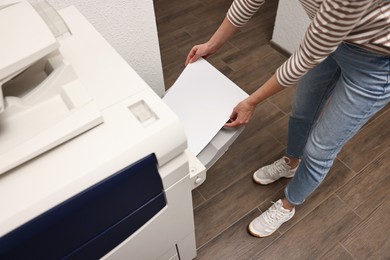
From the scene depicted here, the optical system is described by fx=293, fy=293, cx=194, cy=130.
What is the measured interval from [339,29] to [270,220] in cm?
81

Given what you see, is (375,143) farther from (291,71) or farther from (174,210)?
(174,210)

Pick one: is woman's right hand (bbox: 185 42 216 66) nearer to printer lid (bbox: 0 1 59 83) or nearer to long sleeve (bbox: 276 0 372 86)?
long sleeve (bbox: 276 0 372 86)

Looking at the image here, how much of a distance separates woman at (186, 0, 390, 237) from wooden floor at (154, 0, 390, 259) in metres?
0.09

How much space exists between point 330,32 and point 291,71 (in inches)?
5.7

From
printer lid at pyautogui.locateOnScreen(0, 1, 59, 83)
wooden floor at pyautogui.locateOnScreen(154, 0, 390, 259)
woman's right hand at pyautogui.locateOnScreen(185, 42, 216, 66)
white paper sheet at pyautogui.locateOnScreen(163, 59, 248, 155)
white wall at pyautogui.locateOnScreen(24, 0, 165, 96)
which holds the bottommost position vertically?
wooden floor at pyautogui.locateOnScreen(154, 0, 390, 259)

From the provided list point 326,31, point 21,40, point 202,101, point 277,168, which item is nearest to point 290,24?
point 277,168

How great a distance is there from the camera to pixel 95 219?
545 mm

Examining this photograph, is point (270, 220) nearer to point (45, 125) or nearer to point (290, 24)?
point (45, 125)

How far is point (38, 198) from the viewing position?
1.50ft

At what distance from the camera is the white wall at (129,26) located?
917 mm

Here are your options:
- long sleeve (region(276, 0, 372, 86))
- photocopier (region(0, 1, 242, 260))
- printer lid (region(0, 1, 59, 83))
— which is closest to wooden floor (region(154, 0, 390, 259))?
photocopier (region(0, 1, 242, 260))

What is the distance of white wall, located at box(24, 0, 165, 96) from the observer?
3.01 ft

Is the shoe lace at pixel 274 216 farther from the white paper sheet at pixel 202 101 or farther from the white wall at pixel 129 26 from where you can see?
the white wall at pixel 129 26

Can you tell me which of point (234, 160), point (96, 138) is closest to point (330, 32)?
point (96, 138)
